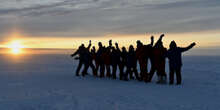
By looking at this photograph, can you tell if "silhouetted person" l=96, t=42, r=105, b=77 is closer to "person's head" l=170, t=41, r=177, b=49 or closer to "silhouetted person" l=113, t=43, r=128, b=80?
"silhouetted person" l=113, t=43, r=128, b=80

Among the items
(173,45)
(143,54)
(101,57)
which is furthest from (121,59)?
(173,45)

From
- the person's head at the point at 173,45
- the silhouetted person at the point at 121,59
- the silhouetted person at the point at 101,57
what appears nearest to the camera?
the person's head at the point at 173,45

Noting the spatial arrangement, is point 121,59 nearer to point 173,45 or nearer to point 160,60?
point 160,60

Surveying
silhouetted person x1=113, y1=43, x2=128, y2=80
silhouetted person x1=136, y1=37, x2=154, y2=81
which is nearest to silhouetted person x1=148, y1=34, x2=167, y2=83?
Result: silhouetted person x1=136, y1=37, x2=154, y2=81

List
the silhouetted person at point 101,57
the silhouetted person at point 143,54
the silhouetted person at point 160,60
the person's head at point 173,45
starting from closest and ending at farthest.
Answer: the person's head at point 173,45 < the silhouetted person at point 160,60 < the silhouetted person at point 143,54 < the silhouetted person at point 101,57

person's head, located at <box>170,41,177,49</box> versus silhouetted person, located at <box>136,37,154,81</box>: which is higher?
person's head, located at <box>170,41,177,49</box>

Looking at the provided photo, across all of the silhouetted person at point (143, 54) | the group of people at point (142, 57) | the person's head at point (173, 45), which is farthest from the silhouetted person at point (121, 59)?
the person's head at point (173, 45)

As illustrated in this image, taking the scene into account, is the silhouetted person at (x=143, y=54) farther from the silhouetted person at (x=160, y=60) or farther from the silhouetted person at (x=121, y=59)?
the silhouetted person at (x=121, y=59)

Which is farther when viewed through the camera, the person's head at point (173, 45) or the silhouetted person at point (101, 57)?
the silhouetted person at point (101, 57)

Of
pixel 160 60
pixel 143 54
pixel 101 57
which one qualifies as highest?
pixel 143 54

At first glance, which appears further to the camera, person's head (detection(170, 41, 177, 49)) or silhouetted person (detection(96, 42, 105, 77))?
silhouetted person (detection(96, 42, 105, 77))

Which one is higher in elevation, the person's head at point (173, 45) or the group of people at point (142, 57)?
the person's head at point (173, 45)

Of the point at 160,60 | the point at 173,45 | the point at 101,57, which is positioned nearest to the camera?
the point at 173,45

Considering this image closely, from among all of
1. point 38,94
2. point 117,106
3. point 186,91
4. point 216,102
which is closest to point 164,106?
point 117,106
